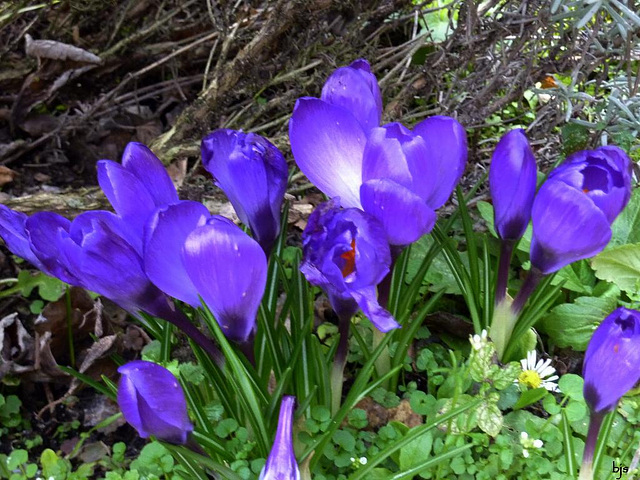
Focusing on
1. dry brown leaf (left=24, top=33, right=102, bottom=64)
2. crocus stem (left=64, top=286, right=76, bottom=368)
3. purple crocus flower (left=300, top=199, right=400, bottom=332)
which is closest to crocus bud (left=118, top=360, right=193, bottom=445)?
purple crocus flower (left=300, top=199, right=400, bottom=332)

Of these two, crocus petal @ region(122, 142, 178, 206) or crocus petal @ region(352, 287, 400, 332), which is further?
crocus petal @ region(122, 142, 178, 206)

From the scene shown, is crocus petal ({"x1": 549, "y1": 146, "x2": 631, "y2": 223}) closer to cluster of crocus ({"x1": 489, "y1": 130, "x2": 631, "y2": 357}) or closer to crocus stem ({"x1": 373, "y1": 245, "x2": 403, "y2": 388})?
cluster of crocus ({"x1": 489, "y1": 130, "x2": 631, "y2": 357})

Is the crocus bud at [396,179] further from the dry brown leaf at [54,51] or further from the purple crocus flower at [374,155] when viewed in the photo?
the dry brown leaf at [54,51]

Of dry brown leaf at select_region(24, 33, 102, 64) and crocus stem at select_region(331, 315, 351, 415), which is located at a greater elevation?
dry brown leaf at select_region(24, 33, 102, 64)

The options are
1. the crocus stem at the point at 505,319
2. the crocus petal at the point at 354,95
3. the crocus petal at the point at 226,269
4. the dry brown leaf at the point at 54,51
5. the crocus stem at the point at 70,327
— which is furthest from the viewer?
the dry brown leaf at the point at 54,51

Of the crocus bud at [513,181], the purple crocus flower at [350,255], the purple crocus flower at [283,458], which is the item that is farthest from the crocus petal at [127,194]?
the crocus bud at [513,181]

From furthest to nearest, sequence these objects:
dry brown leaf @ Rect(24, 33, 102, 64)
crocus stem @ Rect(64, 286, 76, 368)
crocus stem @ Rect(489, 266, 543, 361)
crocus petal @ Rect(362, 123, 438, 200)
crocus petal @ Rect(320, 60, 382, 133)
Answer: dry brown leaf @ Rect(24, 33, 102, 64) < crocus stem @ Rect(64, 286, 76, 368) < crocus stem @ Rect(489, 266, 543, 361) < crocus petal @ Rect(320, 60, 382, 133) < crocus petal @ Rect(362, 123, 438, 200)

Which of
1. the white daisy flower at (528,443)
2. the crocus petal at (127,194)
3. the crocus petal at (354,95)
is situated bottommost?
the white daisy flower at (528,443)
